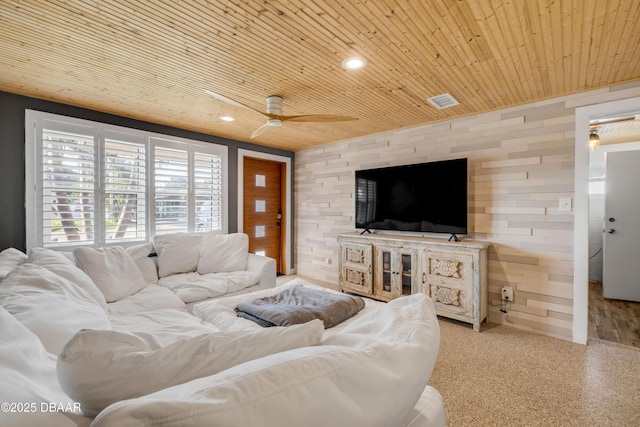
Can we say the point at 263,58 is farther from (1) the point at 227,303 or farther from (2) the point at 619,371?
(2) the point at 619,371

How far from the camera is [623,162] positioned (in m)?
3.91

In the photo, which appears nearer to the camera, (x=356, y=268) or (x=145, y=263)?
(x=145, y=263)

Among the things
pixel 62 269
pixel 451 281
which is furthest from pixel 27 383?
pixel 451 281

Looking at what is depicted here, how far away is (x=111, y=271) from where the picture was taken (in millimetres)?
2510

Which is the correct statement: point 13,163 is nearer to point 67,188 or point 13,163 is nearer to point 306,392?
point 67,188

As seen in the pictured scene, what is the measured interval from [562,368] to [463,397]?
1.00 m

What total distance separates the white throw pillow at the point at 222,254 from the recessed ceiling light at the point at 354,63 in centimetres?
239

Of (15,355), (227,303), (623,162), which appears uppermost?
(623,162)

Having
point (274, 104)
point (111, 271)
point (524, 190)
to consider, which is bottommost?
point (111, 271)

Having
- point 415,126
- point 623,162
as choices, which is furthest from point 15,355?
point 623,162

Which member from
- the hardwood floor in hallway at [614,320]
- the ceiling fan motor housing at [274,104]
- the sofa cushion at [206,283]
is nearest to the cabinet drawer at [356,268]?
the sofa cushion at [206,283]

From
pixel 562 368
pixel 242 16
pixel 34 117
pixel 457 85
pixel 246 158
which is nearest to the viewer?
pixel 242 16

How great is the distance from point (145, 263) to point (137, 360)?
2.83m

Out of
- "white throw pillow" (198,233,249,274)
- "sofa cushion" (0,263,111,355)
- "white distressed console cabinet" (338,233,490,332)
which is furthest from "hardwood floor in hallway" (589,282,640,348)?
"sofa cushion" (0,263,111,355)
